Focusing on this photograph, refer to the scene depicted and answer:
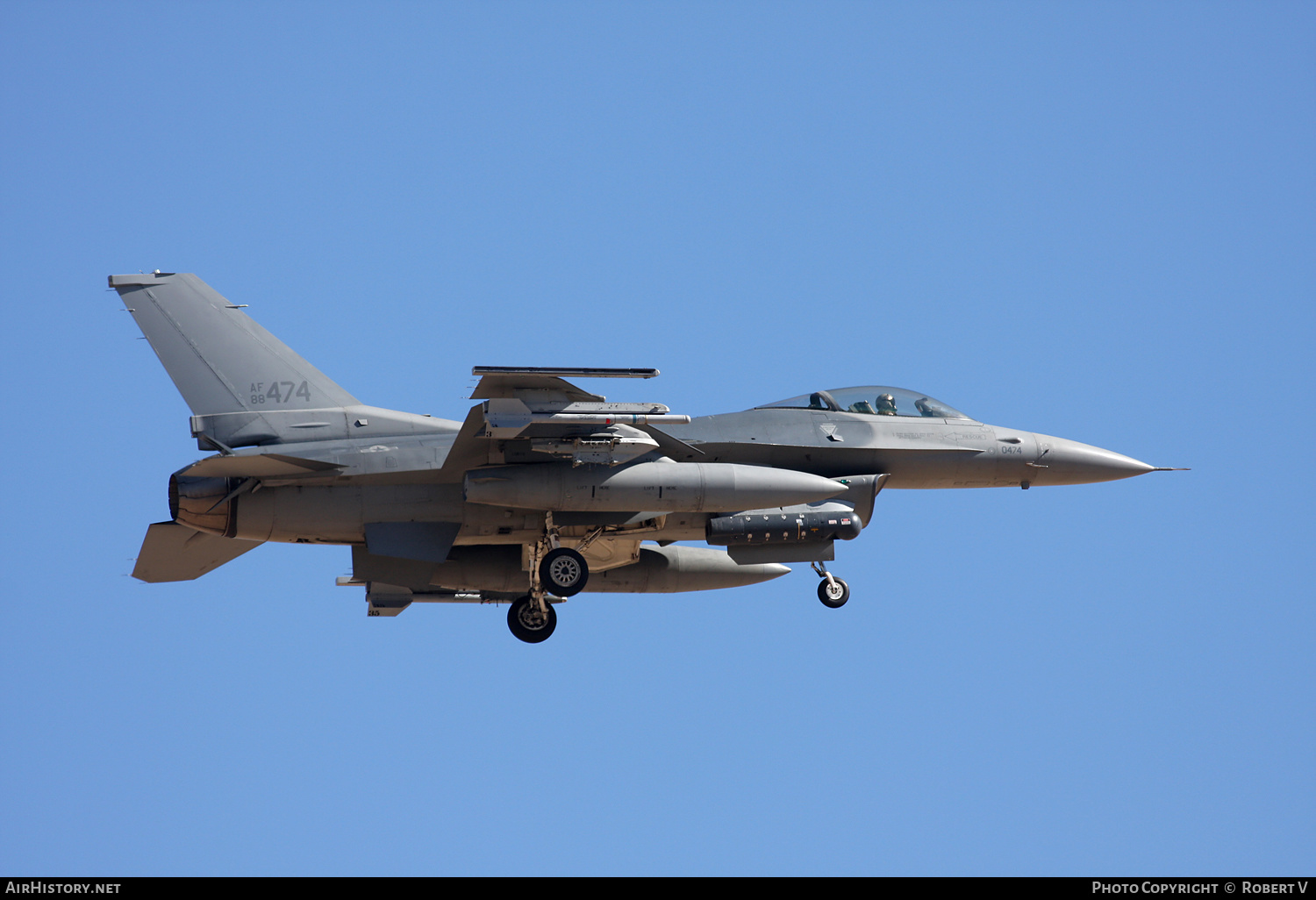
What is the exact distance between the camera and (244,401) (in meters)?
16.5

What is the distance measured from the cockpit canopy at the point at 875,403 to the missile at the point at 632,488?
92.0 inches

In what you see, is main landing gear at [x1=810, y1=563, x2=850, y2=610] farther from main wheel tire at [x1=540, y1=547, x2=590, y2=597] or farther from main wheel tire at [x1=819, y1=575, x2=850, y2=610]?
main wheel tire at [x1=540, y1=547, x2=590, y2=597]

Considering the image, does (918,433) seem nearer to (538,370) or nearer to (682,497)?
(682,497)

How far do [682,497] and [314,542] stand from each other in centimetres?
466

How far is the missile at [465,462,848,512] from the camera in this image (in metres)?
15.9

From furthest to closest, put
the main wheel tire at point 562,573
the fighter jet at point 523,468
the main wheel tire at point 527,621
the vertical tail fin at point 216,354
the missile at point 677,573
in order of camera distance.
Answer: the missile at point 677,573, the main wheel tire at point 527,621, the main wheel tire at point 562,573, the vertical tail fin at point 216,354, the fighter jet at point 523,468

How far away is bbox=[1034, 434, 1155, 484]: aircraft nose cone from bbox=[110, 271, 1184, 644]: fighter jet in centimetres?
2

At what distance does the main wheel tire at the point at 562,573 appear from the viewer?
16812mm

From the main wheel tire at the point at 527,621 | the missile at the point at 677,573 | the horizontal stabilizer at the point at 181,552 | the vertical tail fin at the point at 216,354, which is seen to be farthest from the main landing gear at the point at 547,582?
the horizontal stabilizer at the point at 181,552

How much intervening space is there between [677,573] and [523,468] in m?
4.54

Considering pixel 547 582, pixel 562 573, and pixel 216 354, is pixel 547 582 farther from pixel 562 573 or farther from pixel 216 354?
pixel 216 354

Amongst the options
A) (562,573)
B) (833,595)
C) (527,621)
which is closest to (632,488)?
(562,573)

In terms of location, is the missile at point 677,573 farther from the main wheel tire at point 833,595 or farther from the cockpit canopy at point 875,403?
the cockpit canopy at point 875,403

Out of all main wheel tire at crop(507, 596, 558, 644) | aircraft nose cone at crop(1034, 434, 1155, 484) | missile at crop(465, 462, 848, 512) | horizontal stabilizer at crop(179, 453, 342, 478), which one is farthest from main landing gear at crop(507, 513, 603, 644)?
aircraft nose cone at crop(1034, 434, 1155, 484)
